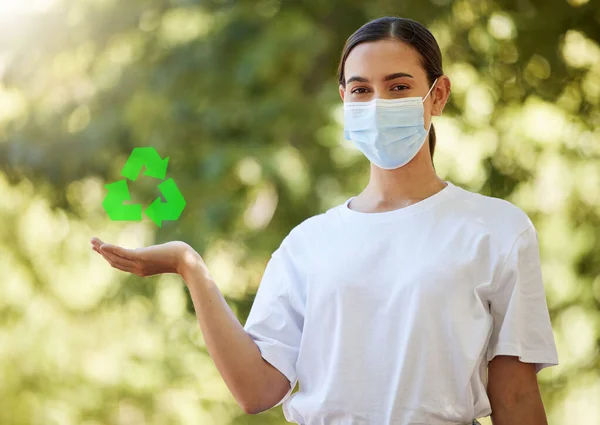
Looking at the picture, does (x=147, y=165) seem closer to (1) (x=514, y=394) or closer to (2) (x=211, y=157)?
(1) (x=514, y=394)

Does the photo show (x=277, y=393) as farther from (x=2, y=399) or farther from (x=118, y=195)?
(x=2, y=399)

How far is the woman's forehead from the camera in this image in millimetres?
1339

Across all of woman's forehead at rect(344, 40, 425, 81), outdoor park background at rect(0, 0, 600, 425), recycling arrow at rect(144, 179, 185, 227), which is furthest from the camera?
outdoor park background at rect(0, 0, 600, 425)

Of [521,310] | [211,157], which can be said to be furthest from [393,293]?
[211,157]

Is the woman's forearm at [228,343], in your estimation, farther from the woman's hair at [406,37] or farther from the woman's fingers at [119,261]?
the woman's hair at [406,37]

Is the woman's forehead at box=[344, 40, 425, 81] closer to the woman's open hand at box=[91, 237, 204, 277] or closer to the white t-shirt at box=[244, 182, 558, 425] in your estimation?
the white t-shirt at box=[244, 182, 558, 425]

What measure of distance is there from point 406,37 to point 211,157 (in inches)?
82.5

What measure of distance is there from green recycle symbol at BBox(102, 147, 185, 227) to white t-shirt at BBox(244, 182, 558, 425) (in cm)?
30

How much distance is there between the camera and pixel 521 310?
48.8 inches

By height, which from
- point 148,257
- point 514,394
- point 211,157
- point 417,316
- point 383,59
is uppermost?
point 383,59

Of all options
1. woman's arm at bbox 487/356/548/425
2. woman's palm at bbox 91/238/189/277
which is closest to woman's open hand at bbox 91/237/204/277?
woman's palm at bbox 91/238/189/277

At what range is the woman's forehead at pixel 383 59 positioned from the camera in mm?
1339

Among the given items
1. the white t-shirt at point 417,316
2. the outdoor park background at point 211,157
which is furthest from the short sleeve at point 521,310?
the outdoor park background at point 211,157

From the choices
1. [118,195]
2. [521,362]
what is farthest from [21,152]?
[521,362]
